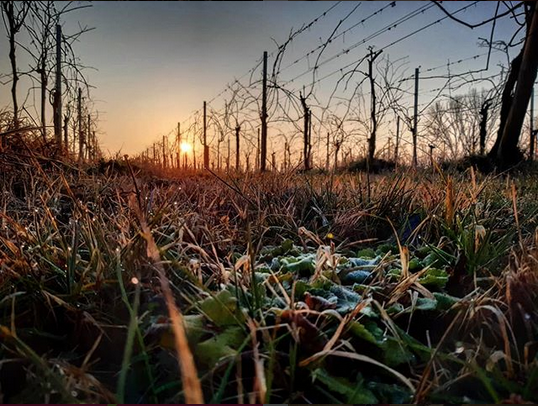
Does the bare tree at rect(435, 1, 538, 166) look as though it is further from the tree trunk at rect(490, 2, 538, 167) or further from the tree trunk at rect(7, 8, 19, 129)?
the tree trunk at rect(7, 8, 19, 129)

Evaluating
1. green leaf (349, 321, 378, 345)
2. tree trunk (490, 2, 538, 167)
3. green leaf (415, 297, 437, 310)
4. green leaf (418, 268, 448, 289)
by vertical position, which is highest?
tree trunk (490, 2, 538, 167)

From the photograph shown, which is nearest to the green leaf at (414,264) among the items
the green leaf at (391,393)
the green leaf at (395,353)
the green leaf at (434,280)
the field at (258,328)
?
the field at (258,328)

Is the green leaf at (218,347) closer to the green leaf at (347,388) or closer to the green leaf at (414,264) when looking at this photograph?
the green leaf at (347,388)

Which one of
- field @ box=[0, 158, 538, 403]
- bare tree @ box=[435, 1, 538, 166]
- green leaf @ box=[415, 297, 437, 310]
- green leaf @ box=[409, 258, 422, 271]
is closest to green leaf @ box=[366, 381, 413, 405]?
field @ box=[0, 158, 538, 403]

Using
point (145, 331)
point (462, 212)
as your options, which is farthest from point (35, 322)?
point (462, 212)

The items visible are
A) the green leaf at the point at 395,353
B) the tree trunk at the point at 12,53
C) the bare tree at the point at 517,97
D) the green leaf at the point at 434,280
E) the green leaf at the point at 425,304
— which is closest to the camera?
the green leaf at the point at 395,353

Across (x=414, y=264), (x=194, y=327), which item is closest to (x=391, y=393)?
(x=194, y=327)

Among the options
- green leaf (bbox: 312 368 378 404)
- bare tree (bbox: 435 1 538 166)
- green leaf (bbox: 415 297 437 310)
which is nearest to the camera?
green leaf (bbox: 312 368 378 404)

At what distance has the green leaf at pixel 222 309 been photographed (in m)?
0.79

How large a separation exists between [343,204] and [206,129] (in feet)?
50.3

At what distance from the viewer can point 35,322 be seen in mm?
870

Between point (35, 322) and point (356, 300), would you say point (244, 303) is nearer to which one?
point (356, 300)

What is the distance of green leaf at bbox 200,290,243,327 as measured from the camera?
786 millimetres

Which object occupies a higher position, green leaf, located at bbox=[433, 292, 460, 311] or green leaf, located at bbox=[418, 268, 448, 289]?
green leaf, located at bbox=[418, 268, 448, 289]
